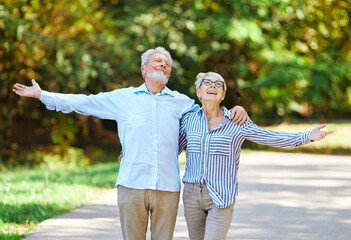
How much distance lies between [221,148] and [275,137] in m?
0.42

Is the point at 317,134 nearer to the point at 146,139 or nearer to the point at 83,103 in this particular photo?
the point at 146,139

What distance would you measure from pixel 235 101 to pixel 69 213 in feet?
41.3

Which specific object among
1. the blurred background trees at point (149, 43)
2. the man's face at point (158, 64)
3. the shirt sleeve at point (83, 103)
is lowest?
the shirt sleeve at point (83, 103)

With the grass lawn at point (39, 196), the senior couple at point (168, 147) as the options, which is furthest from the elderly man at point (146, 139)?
the grass lawn at point (39, 196)

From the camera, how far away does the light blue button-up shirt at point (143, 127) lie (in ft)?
13.6

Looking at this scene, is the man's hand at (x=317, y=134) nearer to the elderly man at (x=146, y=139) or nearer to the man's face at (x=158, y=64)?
the elderly man at (x=146, y=139)

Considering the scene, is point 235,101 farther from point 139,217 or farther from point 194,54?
point 139,217

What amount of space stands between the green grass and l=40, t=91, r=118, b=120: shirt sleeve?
7.27 ft

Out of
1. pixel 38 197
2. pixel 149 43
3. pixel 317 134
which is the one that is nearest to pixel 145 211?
pixel 317 134

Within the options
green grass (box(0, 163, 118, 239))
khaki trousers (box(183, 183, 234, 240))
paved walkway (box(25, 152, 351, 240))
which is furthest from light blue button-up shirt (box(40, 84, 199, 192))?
green grass (box(0, 163, 118, 239))

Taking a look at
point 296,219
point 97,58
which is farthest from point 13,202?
point 97,58

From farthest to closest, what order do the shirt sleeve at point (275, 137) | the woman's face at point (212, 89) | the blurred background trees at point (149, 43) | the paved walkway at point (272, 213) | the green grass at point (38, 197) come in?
1. the blurred background trees at point (149, 43)
2. the green grass at point (38, 197)
3. the paved walkway at point (272, 213)
4. the woman's face at point (212, 89)
5. the shirt sleeve at point (275, 137)

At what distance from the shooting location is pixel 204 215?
4234mm

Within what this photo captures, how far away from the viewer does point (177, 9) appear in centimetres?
1641
